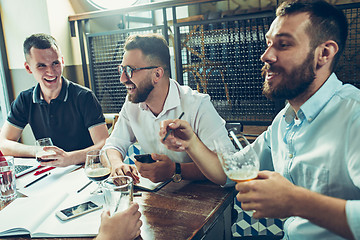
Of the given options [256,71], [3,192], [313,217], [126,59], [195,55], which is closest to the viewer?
[313,217]

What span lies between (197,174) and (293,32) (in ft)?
2.36

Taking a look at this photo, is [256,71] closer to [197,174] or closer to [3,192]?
[197,174]

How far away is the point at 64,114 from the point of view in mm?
2236

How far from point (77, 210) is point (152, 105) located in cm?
84

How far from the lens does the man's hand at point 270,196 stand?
843 millimetres

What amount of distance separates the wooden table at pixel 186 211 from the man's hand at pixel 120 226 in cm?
6

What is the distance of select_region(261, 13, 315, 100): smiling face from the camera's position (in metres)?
1.12

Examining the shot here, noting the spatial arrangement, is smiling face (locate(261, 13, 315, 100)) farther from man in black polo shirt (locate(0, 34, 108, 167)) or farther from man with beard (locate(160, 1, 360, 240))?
man in black polo shirt (locate(0, 34, 108, 167))

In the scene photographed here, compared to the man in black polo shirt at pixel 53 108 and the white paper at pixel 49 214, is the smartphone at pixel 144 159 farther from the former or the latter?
the man in black polo shirt at pixel 53 108

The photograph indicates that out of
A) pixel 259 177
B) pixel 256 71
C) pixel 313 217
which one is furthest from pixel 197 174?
pixel 256 71

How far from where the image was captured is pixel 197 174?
4.58ft

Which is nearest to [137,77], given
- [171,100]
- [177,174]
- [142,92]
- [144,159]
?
[142,92]

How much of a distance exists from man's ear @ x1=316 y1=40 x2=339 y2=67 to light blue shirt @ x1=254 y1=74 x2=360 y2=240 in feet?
0.22

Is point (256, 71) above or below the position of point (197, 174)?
above
